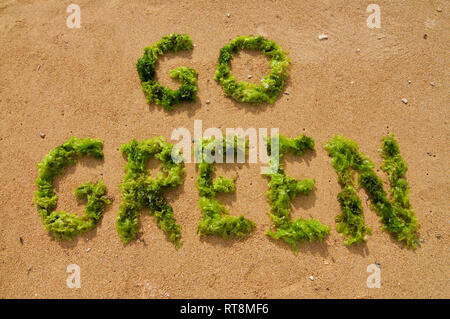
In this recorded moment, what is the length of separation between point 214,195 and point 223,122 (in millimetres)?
1280

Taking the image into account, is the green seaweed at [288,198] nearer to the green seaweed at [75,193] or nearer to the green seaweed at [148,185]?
the green seaweed at [148,185]

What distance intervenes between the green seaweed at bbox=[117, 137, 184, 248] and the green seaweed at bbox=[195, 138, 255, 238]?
363mm

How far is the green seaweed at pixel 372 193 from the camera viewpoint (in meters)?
4.56

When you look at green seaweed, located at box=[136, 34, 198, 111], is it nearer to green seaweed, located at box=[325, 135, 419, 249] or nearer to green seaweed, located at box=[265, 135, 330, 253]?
green seaweed, located at box=[265, 135, 330, 253]

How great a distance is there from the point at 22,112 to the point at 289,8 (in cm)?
528

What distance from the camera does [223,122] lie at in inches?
206

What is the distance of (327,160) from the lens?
4.98 metres

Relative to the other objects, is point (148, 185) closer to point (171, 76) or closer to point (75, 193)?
point (75, 193)

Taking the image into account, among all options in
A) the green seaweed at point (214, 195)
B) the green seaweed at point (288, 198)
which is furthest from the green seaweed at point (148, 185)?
the green seaweed at point (288, 198)

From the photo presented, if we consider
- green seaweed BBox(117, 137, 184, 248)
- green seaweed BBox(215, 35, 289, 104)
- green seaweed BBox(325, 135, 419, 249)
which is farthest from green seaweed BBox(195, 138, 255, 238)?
green seaweed BBox(325, 135, 419, 249)

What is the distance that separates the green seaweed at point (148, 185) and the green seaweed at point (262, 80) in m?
1.47

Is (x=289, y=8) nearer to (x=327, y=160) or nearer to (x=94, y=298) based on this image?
(x=327, y=160)

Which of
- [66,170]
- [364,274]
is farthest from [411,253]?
[66,170]

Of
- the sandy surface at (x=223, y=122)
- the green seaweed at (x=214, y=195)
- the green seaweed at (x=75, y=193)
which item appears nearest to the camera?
the sandy surface at (x=223, y=122)
